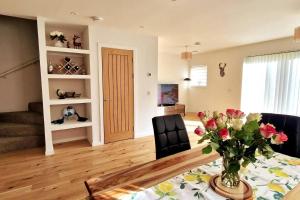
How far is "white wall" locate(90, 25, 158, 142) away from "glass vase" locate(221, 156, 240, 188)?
310cm

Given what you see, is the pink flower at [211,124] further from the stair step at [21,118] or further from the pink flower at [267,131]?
the stair step at [21,118]

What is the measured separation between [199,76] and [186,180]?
635cm

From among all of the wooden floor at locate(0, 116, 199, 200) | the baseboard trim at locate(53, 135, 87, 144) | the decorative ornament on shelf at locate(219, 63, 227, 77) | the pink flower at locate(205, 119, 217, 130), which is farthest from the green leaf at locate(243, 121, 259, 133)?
the decorative ornament on shelf at locate(219, 63, 227, 77)

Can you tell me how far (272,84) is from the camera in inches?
181

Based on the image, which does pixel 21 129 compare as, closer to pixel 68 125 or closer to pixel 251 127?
pixel 68 125

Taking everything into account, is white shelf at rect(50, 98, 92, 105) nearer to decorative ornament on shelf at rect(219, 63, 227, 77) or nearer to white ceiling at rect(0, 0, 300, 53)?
white ceiling at rect(0, 0, 300, 53)

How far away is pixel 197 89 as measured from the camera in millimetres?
7129

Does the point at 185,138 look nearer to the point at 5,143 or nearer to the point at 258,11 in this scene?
the point at 258,11

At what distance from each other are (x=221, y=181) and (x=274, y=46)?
15.6 feet

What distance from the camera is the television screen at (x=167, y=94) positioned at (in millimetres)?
6539

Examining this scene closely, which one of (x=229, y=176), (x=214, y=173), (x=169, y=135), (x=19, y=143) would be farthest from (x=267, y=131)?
(x=19, y=143)

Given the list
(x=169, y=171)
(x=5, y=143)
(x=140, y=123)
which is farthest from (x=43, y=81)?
(x=169, y=171)

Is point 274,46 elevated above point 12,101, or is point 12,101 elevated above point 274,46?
point 274,46

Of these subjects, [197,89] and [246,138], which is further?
[197,89]
